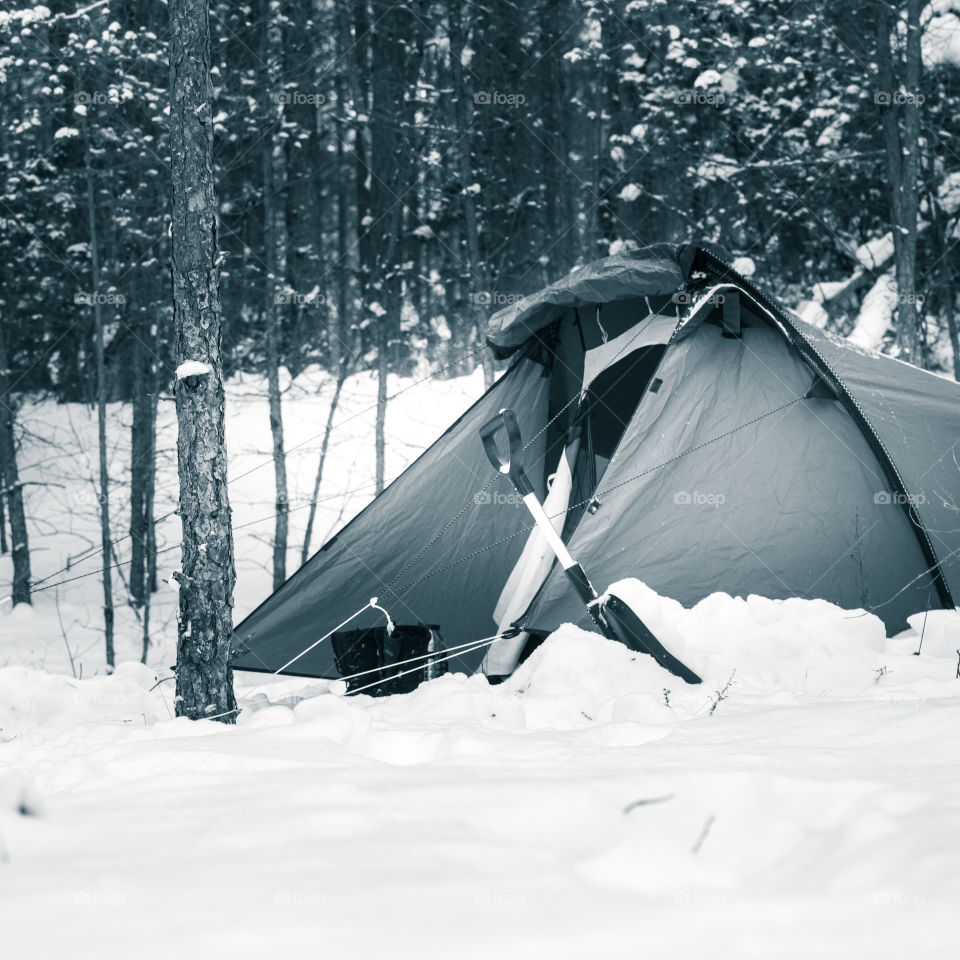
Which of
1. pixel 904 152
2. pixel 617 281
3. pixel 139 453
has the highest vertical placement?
pixel 904 152

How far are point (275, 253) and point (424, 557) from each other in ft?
21.8

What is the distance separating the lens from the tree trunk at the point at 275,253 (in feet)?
34.8

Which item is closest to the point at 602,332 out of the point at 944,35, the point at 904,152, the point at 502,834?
the point at 502,834

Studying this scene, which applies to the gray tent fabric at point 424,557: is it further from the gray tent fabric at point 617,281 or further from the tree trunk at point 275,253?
the tree trunk at point 275,253

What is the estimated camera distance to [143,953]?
1.44m

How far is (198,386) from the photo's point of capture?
4.15m

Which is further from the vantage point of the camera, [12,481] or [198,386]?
[12,481]

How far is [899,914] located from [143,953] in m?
1.21

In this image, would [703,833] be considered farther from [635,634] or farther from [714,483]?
[714,483]

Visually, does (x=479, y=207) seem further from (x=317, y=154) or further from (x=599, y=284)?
(x=599, y=284)

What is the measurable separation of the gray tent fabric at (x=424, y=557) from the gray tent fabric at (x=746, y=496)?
3.22ft

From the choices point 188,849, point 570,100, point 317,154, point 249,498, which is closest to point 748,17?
point 570,100

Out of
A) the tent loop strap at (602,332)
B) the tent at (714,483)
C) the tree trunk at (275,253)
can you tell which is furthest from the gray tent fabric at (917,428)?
the tree trunk at (275,253)

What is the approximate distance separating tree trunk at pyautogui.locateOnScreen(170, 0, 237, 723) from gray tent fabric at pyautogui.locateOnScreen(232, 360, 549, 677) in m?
1.44
